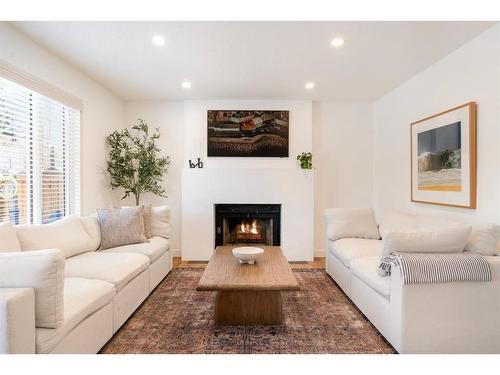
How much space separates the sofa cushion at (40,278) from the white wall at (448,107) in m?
3.12

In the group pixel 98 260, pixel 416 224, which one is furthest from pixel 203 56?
pixel 416 224

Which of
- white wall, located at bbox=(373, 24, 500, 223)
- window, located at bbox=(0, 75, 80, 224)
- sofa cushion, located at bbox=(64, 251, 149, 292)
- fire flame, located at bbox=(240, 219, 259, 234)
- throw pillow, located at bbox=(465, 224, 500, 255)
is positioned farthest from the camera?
fire flame, located at bbox=(240, 219, 259, 234)

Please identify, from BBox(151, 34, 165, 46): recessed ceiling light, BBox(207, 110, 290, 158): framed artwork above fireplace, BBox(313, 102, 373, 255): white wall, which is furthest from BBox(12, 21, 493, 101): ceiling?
BBox(313, 102, 373, 255): white wall

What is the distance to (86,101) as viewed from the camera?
372 centimetres

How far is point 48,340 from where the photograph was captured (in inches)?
58.1

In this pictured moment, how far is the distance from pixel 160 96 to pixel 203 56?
171cm

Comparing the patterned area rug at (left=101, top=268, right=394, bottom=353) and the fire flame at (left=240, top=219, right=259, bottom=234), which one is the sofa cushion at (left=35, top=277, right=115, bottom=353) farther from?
the fire flame at (left=240, top=219, right=259, bottom=234)

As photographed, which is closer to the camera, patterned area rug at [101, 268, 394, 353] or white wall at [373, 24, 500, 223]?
patterned area rug at [101, 268, 394, 353]

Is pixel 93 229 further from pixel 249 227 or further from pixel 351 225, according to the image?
pixel 351 225

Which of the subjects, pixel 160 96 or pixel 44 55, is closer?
pixel 44 55

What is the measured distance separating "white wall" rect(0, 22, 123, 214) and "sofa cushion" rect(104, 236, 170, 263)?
96 cm

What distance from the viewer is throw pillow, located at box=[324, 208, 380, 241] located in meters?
3.62

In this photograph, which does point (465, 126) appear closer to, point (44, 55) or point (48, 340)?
point (48, 340)

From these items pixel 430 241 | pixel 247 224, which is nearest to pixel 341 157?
pixel 247 224
